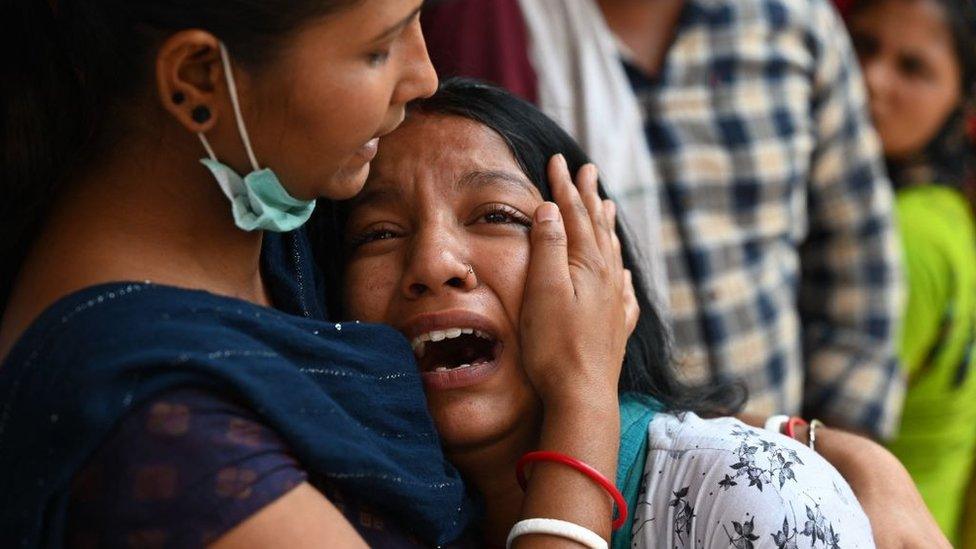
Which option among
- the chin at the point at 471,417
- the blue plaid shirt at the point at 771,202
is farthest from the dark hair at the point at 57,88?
the blue plaid shirt at the point at 771,202

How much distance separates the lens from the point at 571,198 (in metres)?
1.93

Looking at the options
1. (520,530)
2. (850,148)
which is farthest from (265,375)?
(850,148)

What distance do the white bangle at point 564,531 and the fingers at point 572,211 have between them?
48 cm

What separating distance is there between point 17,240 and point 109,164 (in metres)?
0.16

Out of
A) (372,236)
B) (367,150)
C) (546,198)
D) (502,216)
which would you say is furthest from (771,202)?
(367,150)

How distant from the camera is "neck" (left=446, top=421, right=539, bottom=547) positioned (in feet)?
6.07

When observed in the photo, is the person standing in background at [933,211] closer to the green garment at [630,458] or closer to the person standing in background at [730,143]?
the person standing in background at [730,143]

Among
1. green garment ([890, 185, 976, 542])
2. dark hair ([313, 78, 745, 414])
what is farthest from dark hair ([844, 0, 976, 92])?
dark hair ([313, 78, 745, 414])

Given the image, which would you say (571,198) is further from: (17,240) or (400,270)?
(17,240)

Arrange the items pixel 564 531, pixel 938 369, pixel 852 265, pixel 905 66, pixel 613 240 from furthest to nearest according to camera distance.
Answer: pixel 905 66 → pixel 938 369 → pixel 852 265 → pixel 613 240 → pixel 564 531

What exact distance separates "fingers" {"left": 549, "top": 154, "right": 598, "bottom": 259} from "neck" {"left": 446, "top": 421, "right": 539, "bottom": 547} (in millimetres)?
285

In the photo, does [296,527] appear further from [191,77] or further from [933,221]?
[933,221]

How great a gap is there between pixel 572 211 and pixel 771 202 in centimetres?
149

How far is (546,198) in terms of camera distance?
6.57 feet
